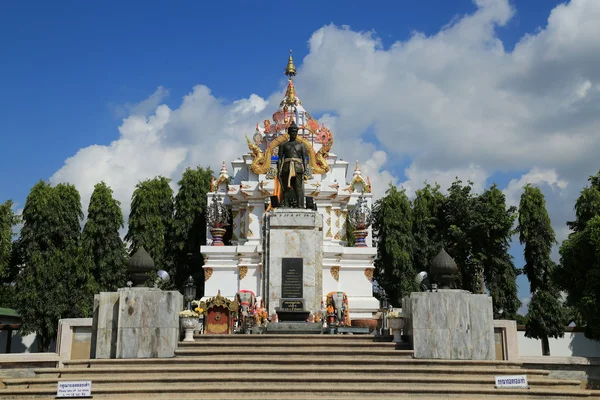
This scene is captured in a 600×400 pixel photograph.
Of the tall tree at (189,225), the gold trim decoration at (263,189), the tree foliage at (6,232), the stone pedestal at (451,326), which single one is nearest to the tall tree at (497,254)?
the gold trim decoration at (263,189)

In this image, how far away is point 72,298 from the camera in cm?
2844

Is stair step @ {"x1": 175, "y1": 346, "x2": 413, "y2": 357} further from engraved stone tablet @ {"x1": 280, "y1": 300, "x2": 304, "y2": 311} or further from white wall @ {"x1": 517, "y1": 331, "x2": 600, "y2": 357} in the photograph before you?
white wall @ {"x1": 517, "y1": 331, "x2": 600, "y2": 357}

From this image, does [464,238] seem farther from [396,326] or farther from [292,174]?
[396,326]

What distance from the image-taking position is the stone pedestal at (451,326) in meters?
13.3

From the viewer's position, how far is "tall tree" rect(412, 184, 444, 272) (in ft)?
116

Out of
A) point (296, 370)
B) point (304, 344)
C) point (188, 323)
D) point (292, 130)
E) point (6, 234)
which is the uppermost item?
point (292, 130)

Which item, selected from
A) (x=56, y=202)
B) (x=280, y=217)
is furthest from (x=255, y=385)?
(x=56, y=202)

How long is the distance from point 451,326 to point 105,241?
2161cm

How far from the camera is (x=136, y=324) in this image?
44.7 feet

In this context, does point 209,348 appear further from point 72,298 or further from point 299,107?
point 299,107

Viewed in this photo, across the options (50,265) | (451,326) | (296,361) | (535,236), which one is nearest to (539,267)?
(535,236)

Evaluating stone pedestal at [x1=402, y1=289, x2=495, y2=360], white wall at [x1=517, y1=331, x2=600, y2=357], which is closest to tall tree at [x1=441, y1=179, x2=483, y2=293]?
white wall at [x1=517, y1=331, x2=600, y2=357]

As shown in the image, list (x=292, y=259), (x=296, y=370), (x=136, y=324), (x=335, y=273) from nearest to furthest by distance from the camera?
(x=296, y=370)
(x=136, y=324)
(x=292, y=259)
(x=335, y=273)

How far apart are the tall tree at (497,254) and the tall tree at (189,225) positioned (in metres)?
15.9
